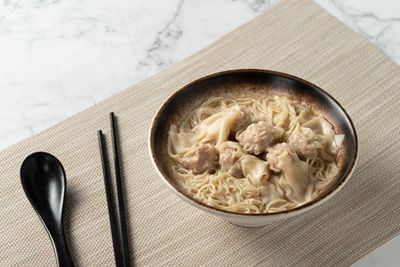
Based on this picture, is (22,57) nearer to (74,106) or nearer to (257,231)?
(74,106)

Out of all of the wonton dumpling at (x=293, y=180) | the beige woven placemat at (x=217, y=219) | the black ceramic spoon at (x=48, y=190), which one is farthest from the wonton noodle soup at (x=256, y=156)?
the black ceramic spoon at (x=48, y=190)

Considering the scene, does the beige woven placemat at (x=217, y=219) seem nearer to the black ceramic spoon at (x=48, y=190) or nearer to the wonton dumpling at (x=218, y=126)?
the black ceramic spoon at (x=48, y=190)

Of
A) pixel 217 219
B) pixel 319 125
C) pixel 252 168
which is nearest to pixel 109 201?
pixel 217 219

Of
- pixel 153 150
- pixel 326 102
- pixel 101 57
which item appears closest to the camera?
pixel 153 150

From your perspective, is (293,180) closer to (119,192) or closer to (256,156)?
(256,156)

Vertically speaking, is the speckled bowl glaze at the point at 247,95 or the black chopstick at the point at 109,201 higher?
the speckled bowl glaze at the point at 247,95

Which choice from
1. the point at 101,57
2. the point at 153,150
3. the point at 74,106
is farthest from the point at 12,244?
the point at 101,57

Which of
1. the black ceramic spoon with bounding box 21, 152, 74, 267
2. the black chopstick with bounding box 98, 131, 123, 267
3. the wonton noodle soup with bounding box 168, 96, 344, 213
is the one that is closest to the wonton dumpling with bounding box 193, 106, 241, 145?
the wonton noodle soup with bounding box 168, 96, 344, 213

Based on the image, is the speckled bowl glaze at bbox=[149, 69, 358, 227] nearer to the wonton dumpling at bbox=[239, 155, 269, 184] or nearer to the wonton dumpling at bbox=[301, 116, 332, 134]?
the wonton dumpling at bbox=[301, 116, 332, 134]
